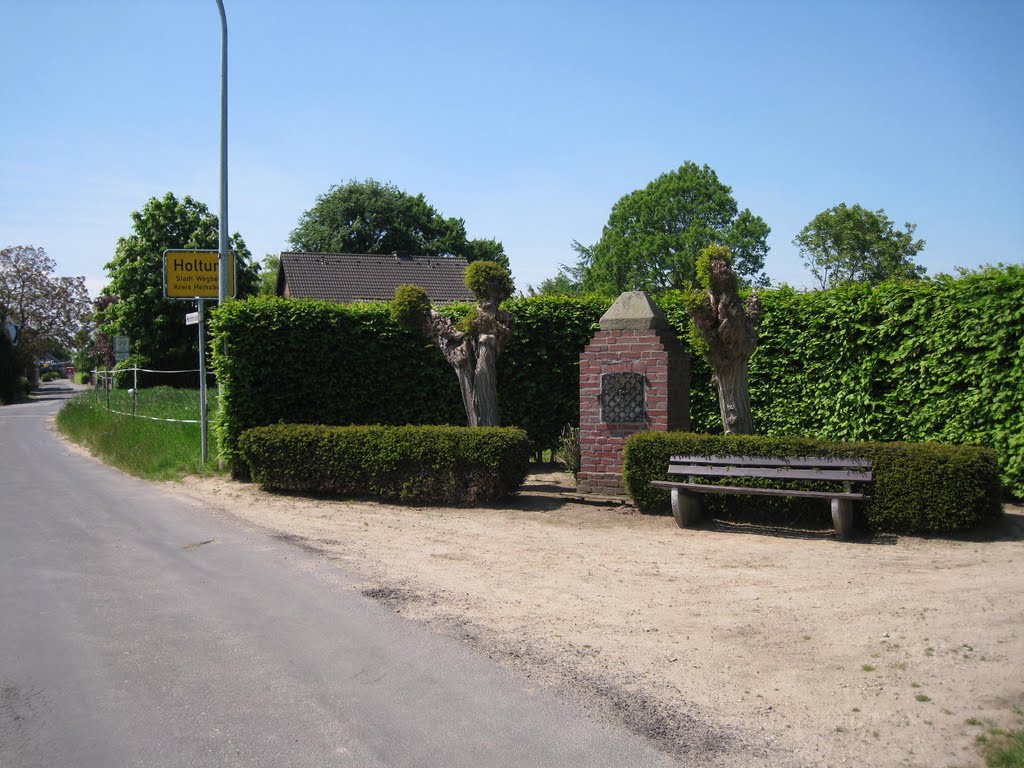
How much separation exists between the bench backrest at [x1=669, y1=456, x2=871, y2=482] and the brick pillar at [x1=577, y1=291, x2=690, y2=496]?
1.53 m

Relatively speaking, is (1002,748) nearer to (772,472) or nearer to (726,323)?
(772,472)

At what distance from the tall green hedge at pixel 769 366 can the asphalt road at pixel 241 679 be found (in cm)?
585

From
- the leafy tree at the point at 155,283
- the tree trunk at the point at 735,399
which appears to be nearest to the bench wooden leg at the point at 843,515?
the tree trunk at the point at 735,399

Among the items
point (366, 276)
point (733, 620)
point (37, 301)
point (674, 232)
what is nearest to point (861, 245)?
point (674, 232)

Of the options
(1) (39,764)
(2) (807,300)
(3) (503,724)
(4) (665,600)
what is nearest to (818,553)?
(4) (665,600)

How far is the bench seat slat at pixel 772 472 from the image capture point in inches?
327

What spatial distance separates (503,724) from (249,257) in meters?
49.3

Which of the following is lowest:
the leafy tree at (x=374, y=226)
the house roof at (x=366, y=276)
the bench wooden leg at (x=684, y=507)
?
the bench wooden leg at (x=684, y=507)

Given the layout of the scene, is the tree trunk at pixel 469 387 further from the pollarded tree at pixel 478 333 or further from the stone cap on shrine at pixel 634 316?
the stone cap on shrine at pixel 634 316

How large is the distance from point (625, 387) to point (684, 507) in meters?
2.34

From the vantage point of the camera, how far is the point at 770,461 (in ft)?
29.0

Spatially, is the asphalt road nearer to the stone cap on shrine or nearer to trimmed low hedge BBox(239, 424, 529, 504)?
trimmed low hedge BBox(239, 424, 529, 504)

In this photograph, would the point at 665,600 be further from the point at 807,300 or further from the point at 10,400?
the point at 10,400

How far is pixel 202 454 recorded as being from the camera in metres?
14.1
